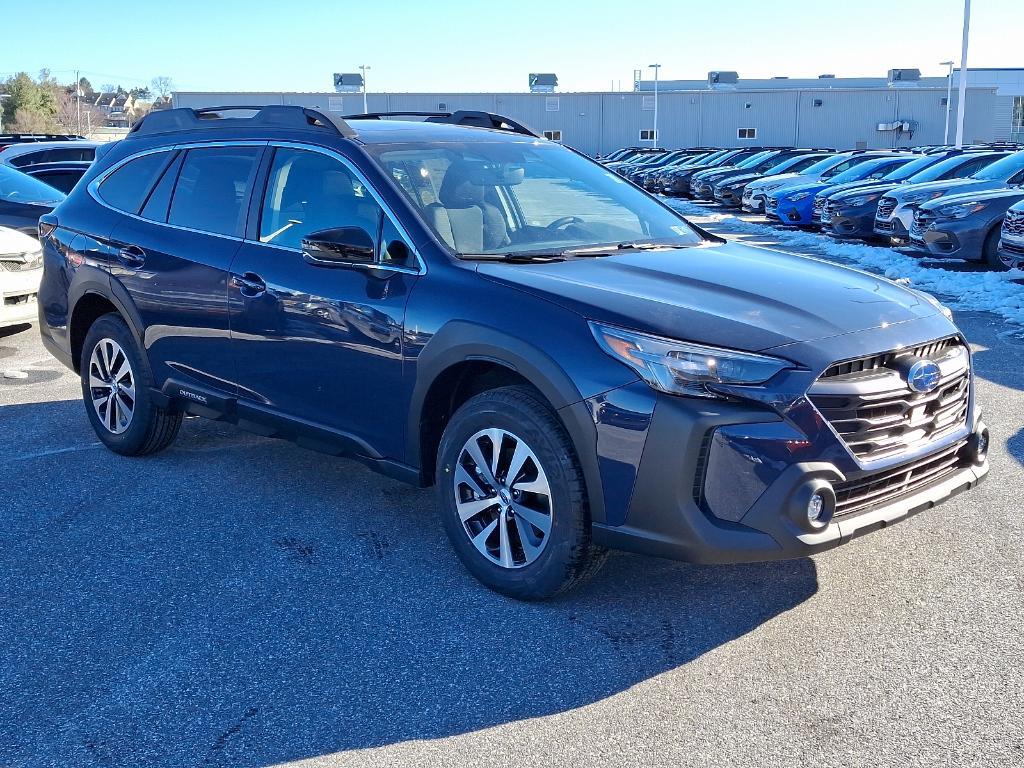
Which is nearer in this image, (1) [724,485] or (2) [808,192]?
(1) [724,485]

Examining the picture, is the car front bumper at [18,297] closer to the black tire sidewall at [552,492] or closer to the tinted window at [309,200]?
the tinted window at [309,200]

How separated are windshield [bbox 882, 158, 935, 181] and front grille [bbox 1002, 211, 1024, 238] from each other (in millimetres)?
8315

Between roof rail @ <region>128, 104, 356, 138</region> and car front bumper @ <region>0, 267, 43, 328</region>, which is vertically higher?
roof rail @ <region>128, 104, 356, 138</region>

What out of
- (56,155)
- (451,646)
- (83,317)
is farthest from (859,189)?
(451,646)

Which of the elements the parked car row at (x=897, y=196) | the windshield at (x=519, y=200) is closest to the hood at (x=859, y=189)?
the parked car row at (x=897, y=196)

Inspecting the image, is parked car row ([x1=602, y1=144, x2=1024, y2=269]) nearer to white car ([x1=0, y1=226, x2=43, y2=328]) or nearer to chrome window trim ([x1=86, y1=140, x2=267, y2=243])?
chrome window trim ([x1=86, y1=140, x2=267, y2=243])

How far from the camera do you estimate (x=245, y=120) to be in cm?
519

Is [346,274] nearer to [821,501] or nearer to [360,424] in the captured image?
[360,424]

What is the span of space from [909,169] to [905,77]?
62.5m

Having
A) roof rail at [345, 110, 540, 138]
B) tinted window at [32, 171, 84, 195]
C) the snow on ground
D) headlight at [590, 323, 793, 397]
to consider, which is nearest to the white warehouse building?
the snow on ground

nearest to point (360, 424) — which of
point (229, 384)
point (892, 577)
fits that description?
point (229, 384)

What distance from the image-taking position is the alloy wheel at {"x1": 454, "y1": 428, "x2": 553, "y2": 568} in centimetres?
380

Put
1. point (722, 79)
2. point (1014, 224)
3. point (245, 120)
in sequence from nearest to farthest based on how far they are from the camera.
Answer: point (245, 120), point (1014, 224), point (722, 79)

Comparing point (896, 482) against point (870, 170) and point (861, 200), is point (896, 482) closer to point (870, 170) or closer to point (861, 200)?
point (861, 200)
